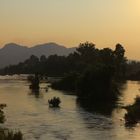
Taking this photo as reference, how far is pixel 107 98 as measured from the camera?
11625 cm

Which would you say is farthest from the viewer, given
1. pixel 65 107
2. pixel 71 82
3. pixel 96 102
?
pixel 71 82

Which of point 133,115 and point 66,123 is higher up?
point 133,115

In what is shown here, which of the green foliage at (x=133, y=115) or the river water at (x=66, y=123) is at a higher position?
the green foliage at (x=133, y=115)

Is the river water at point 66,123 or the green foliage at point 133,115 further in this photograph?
the green foliage at point 133,115

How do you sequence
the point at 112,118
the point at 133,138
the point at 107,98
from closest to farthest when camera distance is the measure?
the point at 133,138 → the point at 112,118 → the point at 107,98

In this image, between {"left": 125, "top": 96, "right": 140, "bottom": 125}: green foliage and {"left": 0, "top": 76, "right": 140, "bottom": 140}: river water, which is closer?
{"left": 0, "top": 76, "right": 140, "bottom": 140}: river water

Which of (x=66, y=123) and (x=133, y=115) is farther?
(x=133, y=115)

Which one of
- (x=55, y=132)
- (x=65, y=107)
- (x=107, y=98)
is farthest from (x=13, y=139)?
(x=107, y=98)

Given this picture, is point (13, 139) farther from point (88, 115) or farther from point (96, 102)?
point (96, 102)

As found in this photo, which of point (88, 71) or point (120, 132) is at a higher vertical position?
point (88, 71)

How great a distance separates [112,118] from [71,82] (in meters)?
83.3

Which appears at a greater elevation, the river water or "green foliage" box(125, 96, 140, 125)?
"green foliage" box(125, 96, 140, 125)

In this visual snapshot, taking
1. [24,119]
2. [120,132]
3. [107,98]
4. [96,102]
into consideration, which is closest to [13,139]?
[120,132]

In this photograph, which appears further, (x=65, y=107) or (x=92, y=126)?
(x=65, y=107)
